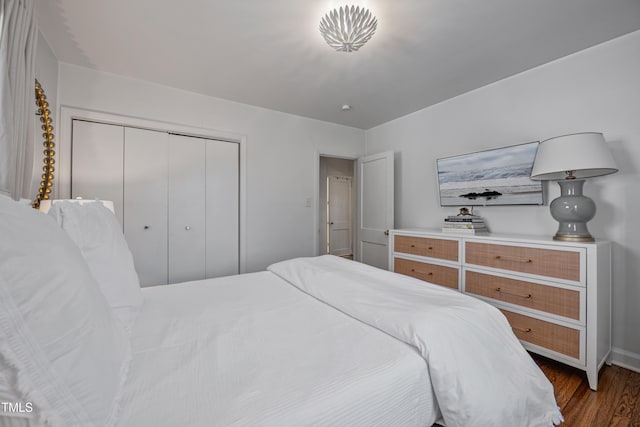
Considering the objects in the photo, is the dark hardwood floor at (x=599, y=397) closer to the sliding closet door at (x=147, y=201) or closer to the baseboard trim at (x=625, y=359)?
the baseboard trim at (x=625, y=359)

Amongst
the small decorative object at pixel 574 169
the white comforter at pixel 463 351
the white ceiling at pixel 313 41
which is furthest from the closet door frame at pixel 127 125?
the small decorative object at pixel 574 169

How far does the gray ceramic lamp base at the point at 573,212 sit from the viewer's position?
1.85 meters

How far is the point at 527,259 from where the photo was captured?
1929mm

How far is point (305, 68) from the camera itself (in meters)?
2.34

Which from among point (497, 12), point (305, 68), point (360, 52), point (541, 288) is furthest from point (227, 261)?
point (497, 12)

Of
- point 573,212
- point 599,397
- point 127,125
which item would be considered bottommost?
point 599,397

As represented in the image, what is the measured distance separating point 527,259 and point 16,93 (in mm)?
3228

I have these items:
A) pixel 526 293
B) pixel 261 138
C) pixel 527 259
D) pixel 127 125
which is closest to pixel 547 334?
pixel 526 293

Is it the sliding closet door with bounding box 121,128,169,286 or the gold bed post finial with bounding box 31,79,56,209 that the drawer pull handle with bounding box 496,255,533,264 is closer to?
the sliding closet door with bounding box 121,128,169,286

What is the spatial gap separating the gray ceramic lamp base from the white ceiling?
109cm

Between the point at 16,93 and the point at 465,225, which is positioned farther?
the point at 465,225

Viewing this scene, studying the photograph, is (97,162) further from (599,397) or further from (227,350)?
(599,397)

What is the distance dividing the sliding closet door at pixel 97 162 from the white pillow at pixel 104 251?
1.48 meters

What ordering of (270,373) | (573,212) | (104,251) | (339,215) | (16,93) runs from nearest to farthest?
(270,373) → (104,251) → (16,93) → (573,212) → (339,215)
